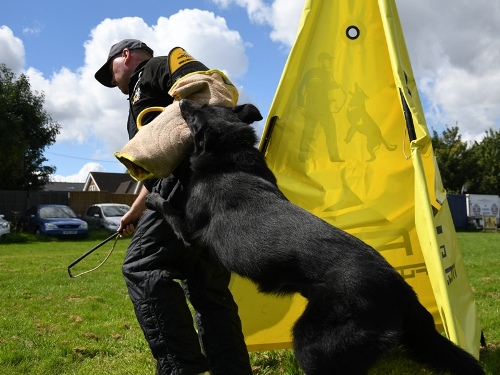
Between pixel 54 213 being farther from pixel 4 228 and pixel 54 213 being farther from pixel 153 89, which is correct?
pixel 153 89

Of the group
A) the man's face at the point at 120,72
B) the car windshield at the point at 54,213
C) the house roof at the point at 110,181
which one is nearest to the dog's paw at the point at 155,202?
the man's face at the point at 120,72

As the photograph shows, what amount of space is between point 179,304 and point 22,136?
73.7ft

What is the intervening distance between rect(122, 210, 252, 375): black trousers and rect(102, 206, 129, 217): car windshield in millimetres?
18502

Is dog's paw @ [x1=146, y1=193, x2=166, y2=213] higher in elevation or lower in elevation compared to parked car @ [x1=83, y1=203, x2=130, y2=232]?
higher

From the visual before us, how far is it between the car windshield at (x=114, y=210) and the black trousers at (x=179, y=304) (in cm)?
1850

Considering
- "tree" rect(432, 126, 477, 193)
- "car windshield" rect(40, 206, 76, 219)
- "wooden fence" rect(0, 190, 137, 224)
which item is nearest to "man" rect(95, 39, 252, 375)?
"car windshield" rect(40, 206, 76, 219)

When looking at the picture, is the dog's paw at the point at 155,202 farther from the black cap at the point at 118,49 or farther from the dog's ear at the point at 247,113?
the black cap at the point at 118,49

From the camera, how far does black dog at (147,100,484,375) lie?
2045 mm

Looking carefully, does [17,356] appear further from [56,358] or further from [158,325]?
[158,325]

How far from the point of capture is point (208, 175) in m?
2.54

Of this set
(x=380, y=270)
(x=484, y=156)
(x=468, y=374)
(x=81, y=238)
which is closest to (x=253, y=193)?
(x=380, y=270)

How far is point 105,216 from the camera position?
2056 cm

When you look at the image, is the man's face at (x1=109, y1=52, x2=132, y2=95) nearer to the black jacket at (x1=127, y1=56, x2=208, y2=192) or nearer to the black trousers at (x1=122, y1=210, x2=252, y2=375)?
the black jacket at (x1=127, y1=56, x2=208, y2=192)

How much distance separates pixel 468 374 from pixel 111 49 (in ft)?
8.69
